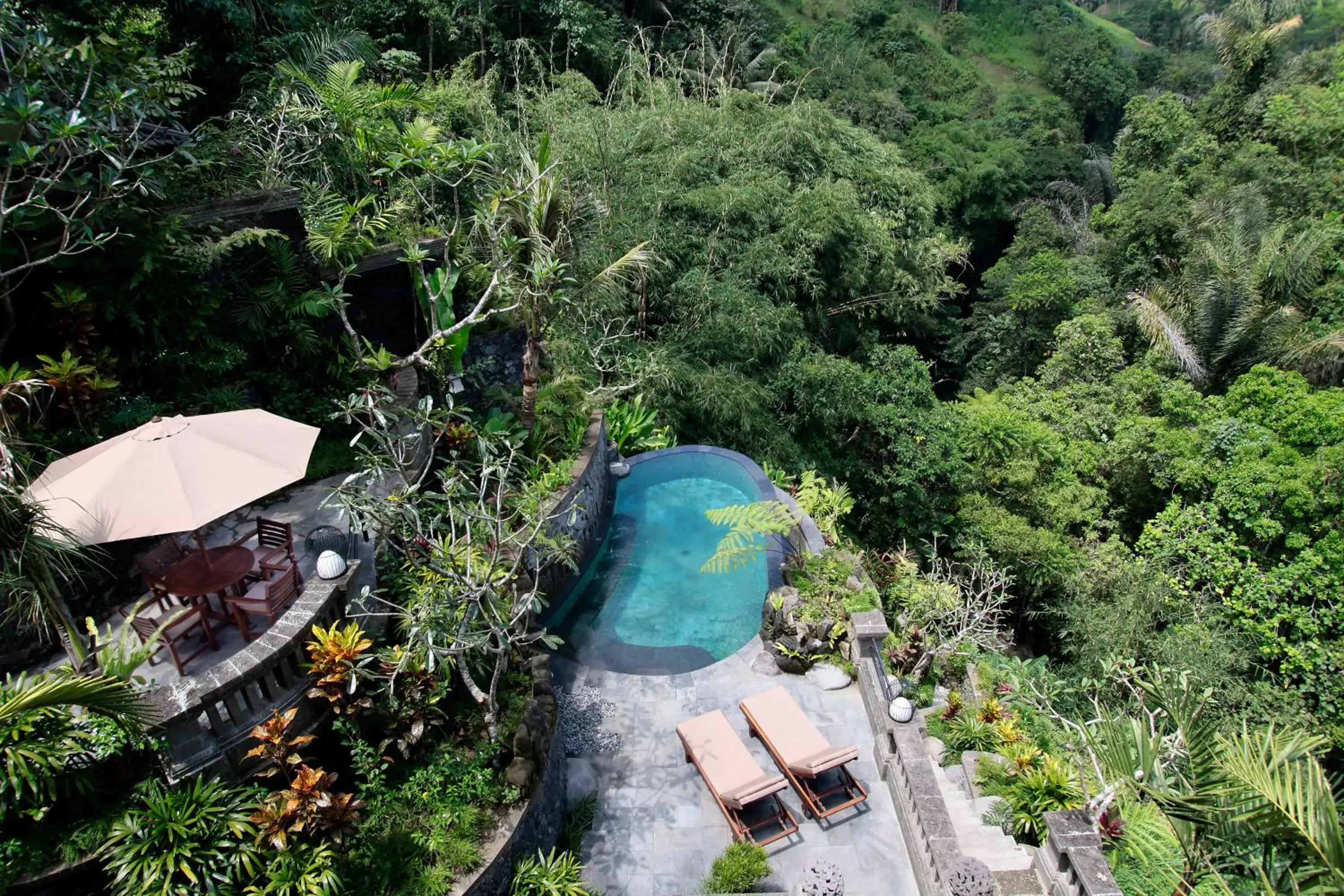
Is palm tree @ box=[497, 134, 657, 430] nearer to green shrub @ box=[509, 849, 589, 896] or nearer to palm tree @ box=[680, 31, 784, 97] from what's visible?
green shrub @ box=[509, 849, 589, 896]

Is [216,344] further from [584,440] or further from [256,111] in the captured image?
[584,440]

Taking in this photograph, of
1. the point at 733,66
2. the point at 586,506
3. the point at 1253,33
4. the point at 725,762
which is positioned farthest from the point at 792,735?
the point at 1253,33

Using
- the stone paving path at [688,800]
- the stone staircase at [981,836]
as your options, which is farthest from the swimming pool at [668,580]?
the stone staircase at [981,836]

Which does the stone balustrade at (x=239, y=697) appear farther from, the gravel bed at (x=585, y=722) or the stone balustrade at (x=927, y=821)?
the stone balustrade at (x=927, y=821)

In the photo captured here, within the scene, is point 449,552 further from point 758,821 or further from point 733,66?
point 733,66

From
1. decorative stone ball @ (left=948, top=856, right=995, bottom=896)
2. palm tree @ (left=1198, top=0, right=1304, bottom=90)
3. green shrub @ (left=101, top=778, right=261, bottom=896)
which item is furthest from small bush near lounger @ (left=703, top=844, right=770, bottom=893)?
palm tree @ (left=1198, top=0, right=1304, bottom=90)
